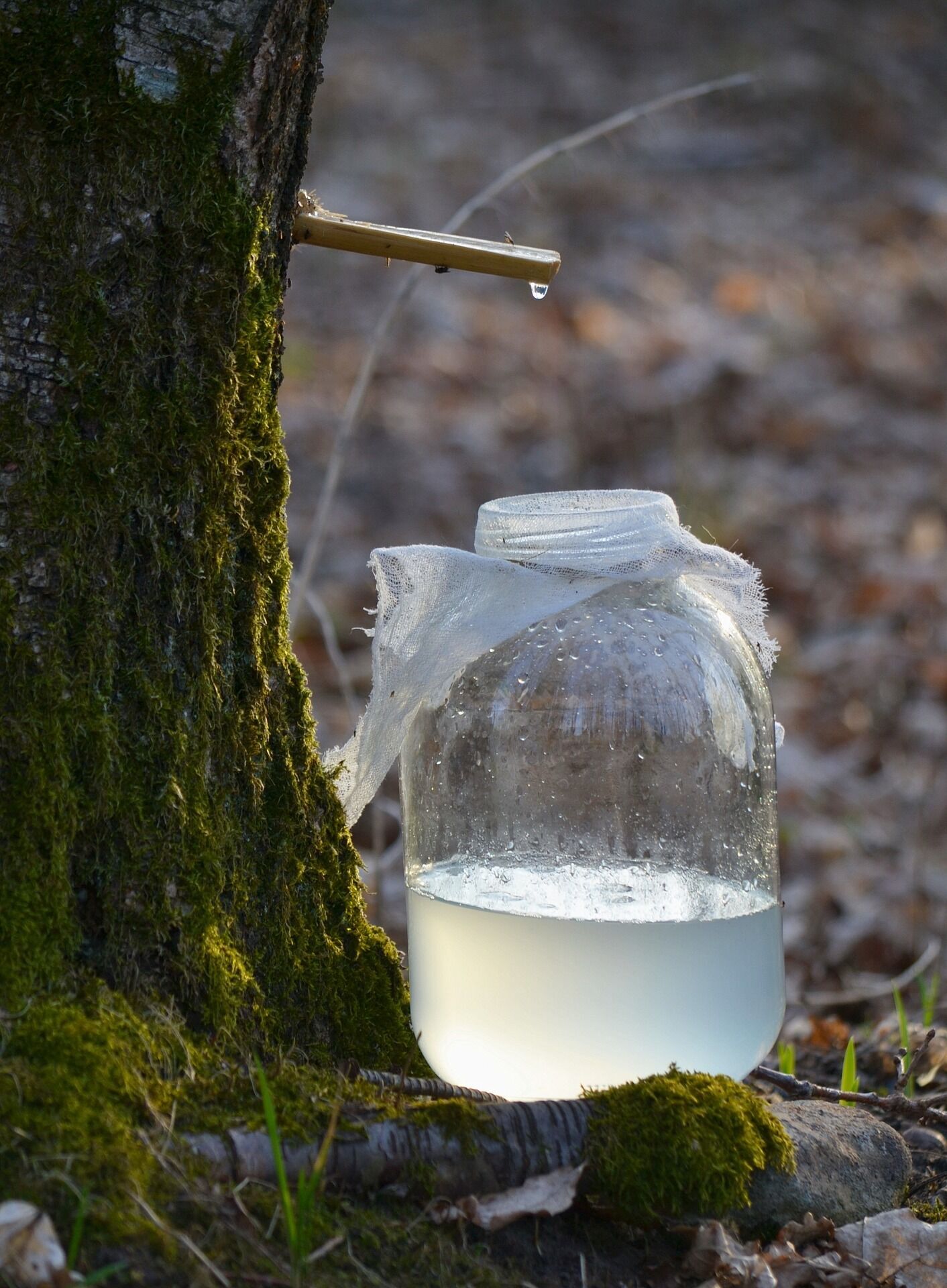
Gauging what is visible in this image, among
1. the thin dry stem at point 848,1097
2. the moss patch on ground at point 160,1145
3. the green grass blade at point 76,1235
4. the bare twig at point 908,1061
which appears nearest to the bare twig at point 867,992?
the bare twig at point 908,1061

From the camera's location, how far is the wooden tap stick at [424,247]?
73.6 inches

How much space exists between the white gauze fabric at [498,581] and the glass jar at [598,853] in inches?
1.9

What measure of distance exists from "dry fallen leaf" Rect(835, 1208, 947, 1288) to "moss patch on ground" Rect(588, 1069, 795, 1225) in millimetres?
144

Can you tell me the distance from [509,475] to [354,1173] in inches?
237

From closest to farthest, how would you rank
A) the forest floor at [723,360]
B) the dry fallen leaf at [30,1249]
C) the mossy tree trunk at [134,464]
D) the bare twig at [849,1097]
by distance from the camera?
the dry fallen leaf at [30,1249]
the mossy tree trunk at [134,464]
the bare twig at [849,1097]
the forest floor at [723,360]

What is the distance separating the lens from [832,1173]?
1778 millimetres

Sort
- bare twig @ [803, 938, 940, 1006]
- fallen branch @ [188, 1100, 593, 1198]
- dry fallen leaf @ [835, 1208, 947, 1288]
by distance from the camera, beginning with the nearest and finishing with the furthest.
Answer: fallen branch @ [188, 1100, 593, 1198], dry fallen leaf @ [835, 1208, 947, 1288], bare twig @ [803, 938, 940, 1006]

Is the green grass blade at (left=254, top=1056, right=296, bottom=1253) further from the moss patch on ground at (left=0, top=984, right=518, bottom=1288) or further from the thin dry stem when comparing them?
the thin dry stem

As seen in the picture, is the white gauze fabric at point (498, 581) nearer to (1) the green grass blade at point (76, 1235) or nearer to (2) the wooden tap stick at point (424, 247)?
(2) the wooden tap stick at point (424, 247)

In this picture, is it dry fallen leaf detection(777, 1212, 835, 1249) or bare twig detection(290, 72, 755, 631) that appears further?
bare twig detection(290, 72, 755, 631)

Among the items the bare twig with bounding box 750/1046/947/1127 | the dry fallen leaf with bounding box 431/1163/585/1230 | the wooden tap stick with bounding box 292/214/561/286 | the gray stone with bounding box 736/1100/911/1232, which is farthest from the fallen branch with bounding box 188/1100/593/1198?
the wooden tap stick with bounding box 292/214/561/286

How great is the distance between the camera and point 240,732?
1771mm

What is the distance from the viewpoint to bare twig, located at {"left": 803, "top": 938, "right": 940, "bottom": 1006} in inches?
125

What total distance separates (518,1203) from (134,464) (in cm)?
108
